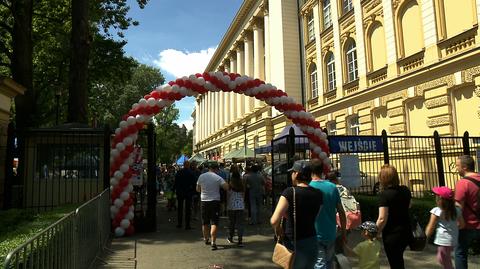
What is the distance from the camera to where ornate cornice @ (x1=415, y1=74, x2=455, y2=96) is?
1701cm

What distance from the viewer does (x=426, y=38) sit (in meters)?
18.4

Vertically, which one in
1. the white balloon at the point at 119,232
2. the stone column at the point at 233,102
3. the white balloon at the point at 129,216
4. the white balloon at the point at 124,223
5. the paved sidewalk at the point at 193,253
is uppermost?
the stone column at the point at 233,102

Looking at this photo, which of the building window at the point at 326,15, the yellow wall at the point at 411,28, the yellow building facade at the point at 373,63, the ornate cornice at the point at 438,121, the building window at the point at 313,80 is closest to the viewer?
the yellow building facade at the point at 373,63

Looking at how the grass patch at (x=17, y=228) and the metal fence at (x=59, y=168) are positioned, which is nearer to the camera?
the grass patch at (x=17, y=228)

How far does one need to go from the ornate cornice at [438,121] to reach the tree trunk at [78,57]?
14.3 m

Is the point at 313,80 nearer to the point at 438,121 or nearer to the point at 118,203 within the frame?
the point at 438,121

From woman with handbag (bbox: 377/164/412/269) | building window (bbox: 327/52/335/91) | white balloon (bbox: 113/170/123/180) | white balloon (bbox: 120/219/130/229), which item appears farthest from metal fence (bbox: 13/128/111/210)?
building window (bbox: 327/52/335/91)

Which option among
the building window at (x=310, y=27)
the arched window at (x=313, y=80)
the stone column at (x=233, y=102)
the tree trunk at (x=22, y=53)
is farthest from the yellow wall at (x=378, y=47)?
the stone column at (x=233, y=102)

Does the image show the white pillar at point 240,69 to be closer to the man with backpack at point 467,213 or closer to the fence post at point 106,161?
the fence post at point 106,161

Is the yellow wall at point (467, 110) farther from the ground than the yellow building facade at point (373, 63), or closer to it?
closer to it

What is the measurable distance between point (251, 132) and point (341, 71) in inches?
691

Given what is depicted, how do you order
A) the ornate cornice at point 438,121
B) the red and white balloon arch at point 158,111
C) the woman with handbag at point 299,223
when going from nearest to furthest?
the woman with handbag at point 299,223 → the red and white balloon arch at point 158,111 → the ornate cornice at point 438,121

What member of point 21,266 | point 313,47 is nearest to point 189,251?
point 21,266

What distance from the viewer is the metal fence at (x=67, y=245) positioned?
338 centimetres
